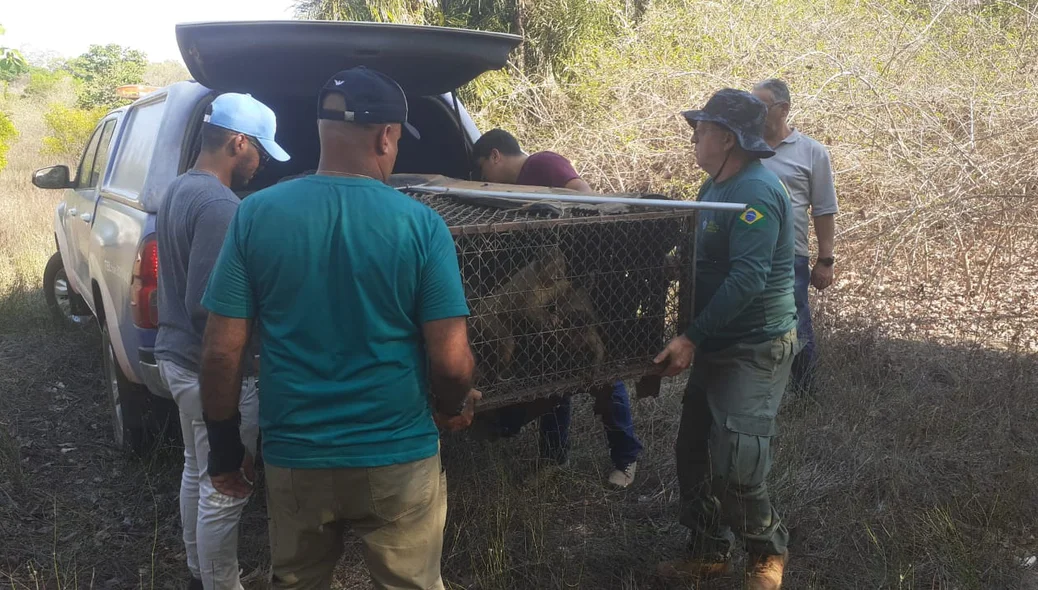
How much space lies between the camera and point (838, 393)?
190 inches

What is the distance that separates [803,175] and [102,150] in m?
4.25

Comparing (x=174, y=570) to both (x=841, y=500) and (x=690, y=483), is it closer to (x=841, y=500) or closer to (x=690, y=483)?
(x=690, y=483)

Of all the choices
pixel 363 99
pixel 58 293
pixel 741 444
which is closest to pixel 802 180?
pixel 741 444

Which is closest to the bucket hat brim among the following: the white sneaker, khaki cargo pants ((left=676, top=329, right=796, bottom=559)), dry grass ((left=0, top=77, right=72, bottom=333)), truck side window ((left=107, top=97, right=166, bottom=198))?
khaki cargo pants ((left=676, top=329, right=796, bottom=559))

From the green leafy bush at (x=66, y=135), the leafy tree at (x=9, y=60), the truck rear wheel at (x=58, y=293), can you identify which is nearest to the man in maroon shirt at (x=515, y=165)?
the truck rear wheel at (x=58, y=293)

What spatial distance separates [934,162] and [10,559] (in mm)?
6267

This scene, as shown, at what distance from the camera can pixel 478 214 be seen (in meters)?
2.64

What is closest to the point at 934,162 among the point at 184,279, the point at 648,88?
the point at 648,88

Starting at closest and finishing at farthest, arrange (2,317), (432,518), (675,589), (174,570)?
1. (432,518)
2. (675,589)
3. (174,570)
4. (2,317)

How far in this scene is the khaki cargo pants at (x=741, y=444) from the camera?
2.85 m

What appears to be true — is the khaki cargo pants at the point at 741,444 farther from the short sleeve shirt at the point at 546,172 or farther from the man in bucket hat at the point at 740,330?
the short sleeve shirt at the point at 546,172

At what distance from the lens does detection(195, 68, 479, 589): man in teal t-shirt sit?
185cm

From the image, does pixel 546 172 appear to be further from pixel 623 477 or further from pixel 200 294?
pixel 200 294

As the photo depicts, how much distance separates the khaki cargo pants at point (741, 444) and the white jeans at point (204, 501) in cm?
160
